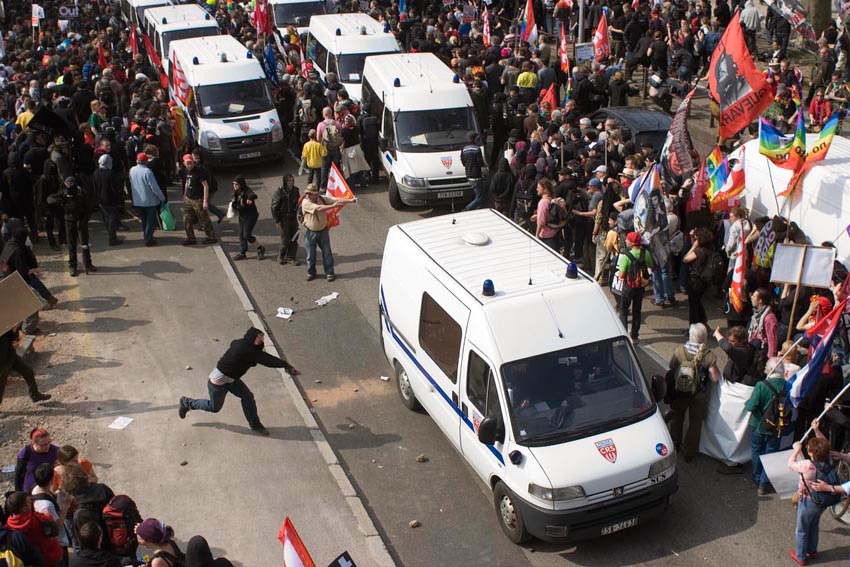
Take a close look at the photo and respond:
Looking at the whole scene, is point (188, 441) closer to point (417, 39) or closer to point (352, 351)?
point (352, 351)

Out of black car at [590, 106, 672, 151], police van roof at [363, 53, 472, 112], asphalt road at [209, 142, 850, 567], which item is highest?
police van roof at [363, 53, 472, 112]

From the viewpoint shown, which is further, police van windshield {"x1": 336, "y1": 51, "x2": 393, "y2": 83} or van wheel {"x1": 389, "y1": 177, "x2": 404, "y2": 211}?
police van windshield {"x1": 336, "y1": 51, "x2": 393, "y2": 83}

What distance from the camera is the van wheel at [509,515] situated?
9977 mm

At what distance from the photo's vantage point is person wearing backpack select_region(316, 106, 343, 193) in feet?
65.5

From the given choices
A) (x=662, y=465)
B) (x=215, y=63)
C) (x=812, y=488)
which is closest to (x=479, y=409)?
(x=662, y=465)

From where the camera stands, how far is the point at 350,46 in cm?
2400

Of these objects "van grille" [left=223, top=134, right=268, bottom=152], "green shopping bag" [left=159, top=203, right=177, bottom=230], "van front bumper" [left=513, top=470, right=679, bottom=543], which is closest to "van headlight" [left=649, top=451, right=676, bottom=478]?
"van front bumper" [left=513, top=470, right=679, bottom=543]

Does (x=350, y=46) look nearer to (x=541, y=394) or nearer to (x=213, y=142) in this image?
(x=213, y=142)


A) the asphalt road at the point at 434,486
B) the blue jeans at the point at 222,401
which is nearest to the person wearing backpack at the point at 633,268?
the asphalt road at the point at 434,486

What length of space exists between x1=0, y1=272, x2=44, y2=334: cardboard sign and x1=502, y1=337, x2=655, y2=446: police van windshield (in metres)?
6.02

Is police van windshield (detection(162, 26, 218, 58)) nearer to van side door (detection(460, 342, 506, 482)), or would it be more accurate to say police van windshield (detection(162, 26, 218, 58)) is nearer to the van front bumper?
van side door (detection(460, 342, 506, 482))

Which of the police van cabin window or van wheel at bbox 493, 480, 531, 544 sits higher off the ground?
the police van cabin window

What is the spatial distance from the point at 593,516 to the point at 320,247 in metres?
8.07

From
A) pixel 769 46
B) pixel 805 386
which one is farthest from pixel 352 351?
pixel 769 46
